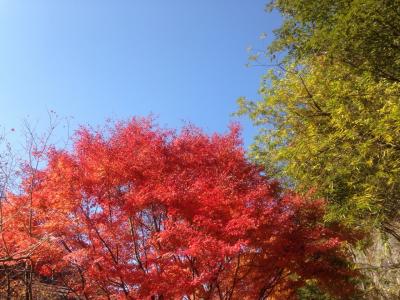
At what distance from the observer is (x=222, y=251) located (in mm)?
11289

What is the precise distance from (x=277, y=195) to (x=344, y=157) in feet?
23.4

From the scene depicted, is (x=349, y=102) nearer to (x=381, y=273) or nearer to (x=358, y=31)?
(x=358, y=31)

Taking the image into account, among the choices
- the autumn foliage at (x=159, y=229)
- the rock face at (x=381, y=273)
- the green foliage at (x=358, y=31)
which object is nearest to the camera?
the green foliage at (x=358, y=31)

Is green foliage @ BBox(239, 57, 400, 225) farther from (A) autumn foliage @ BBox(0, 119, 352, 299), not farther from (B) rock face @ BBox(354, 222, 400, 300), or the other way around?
(B) rock face @ BBox(354, 222, 400, 300)

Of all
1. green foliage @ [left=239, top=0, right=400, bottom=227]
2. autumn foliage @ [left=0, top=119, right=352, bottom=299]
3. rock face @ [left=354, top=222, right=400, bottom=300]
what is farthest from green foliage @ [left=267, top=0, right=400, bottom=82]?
rock face @ [left=354, top=222, right=400, bottom=300]

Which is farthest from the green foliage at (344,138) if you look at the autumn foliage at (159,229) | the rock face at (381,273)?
the rock face at (381,273)

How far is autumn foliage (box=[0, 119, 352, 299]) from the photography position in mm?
11945

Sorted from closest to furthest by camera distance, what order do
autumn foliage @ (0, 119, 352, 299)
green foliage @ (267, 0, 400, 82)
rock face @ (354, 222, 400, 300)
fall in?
green foliage @ (267, 0, 400, 82), autumn foliage @ (0, 119, 352, 299), rock face @ (354, 222, 400, 300)

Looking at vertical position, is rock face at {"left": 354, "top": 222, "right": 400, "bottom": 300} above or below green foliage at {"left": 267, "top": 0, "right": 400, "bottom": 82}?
below

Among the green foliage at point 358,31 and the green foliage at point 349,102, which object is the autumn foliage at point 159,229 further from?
the green foliage at point 358,31

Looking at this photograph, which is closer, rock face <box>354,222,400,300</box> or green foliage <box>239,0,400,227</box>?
green foliage <box>239,0,400,227</box>

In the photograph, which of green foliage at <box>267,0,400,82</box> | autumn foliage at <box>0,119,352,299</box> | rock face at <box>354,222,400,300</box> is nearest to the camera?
green foliage at <box>267,0,400,82</box>

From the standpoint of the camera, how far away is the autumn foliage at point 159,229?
1195cm

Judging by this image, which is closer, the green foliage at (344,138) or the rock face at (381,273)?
the green foliage at (344,138)
